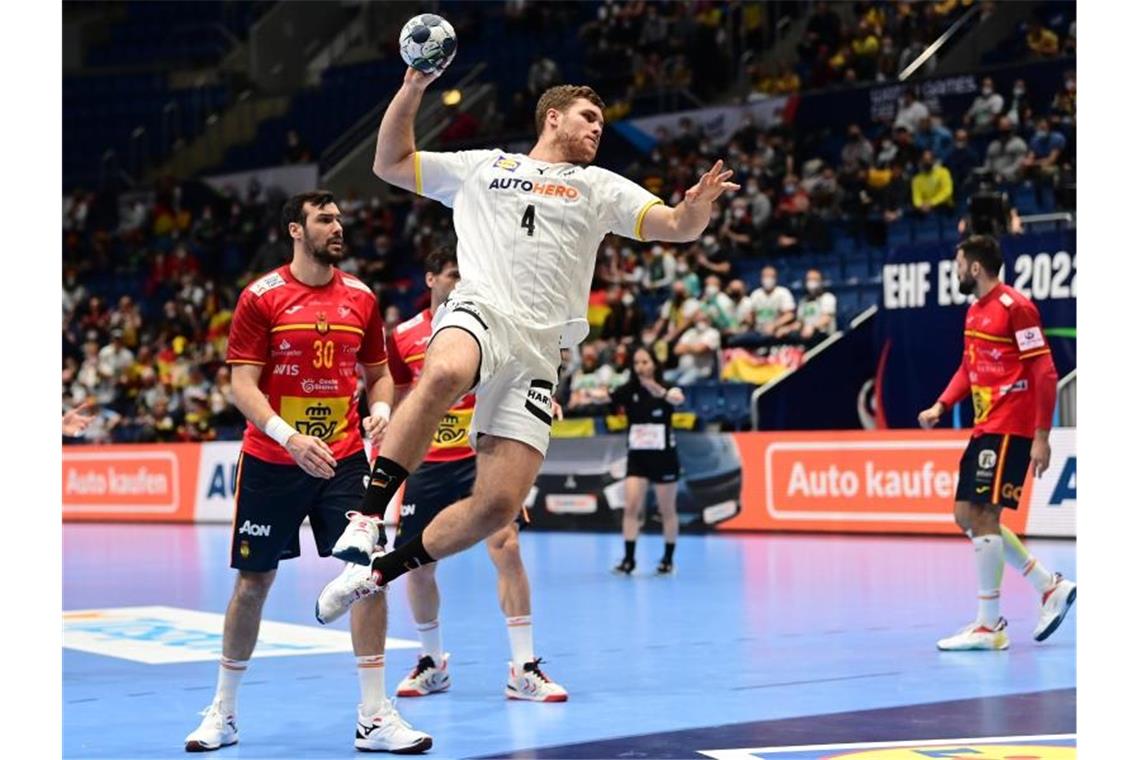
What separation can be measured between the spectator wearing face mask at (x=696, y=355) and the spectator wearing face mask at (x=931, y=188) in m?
3.39

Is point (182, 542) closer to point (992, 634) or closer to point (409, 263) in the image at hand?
point (409, 263)

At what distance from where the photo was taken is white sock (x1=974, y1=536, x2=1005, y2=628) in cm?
956

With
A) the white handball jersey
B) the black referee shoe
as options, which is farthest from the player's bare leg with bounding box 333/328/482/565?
the black referee shoe

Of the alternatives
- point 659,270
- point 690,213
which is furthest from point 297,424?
point 659,270

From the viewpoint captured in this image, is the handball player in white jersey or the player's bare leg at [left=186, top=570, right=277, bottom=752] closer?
the handball player in white jersey

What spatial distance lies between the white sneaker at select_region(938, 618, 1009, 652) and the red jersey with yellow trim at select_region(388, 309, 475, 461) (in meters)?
3.10

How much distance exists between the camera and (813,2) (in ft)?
89.9

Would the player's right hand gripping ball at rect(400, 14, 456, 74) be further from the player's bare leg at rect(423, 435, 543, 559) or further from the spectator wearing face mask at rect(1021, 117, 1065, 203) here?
the spectator wearing face mask at rect(1021, 117, 1065, 203)

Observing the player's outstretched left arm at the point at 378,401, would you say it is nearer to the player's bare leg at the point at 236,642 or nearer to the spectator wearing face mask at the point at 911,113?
the player's bare leg at the point at 236,642

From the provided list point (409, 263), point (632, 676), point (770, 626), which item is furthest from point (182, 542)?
point (632, 676)

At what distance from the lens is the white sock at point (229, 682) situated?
6.85m

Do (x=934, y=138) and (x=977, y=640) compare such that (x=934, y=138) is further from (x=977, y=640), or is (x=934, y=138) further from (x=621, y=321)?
(x=977, y=640)

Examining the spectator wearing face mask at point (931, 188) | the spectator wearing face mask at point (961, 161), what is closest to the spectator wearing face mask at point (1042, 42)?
the spectator wearing face mask at point (961, 161)
